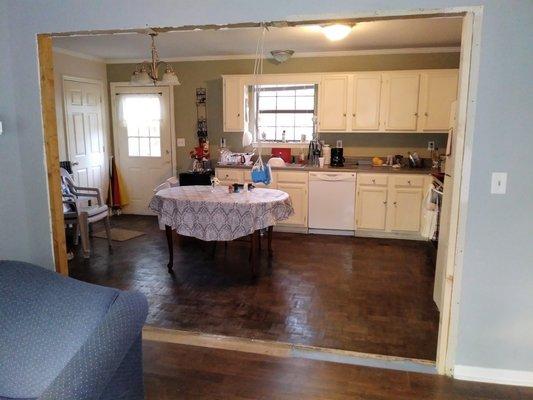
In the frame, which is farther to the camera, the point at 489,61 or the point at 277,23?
the point at 277,23

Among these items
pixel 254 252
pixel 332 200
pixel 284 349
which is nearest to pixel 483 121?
pixel 284 349

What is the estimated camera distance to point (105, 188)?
6438mm

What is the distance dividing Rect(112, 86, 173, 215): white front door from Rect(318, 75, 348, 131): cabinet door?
2357 mm

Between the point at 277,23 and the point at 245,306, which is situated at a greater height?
the point at 277,23

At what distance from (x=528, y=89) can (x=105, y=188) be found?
5.84m

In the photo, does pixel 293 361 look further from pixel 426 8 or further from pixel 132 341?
pixel 426 8

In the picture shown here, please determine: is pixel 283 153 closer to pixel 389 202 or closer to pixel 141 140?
pixel 389 202

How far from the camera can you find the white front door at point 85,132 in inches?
220

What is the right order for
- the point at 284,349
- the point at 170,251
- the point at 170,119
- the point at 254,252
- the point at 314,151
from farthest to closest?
the point at 170,119, the point at 314,151, the point at 170,251, the point at 254,252, the point at 284,349

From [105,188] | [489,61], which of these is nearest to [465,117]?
[489,61]

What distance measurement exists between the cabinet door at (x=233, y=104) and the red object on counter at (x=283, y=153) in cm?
59

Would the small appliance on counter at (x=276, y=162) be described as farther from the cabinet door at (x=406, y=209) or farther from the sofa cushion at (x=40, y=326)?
the sofa cushion at (x=40, y=326)

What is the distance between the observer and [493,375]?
2.31 m

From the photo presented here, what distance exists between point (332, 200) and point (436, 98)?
180cm
